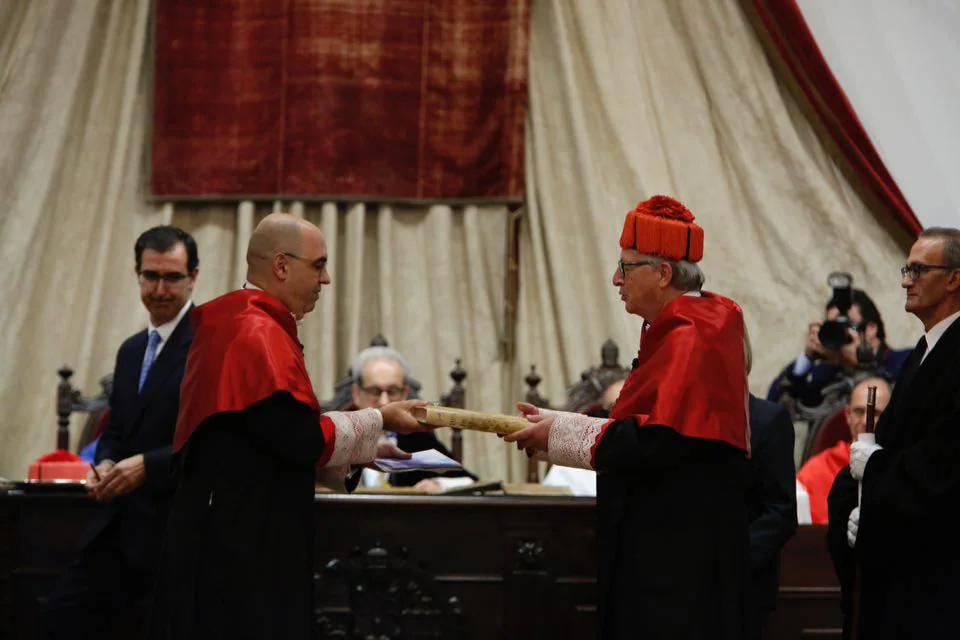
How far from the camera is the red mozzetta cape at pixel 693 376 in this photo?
11.1 ft

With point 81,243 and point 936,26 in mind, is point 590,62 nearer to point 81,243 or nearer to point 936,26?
point 936,26

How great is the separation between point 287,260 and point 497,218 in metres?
3.96

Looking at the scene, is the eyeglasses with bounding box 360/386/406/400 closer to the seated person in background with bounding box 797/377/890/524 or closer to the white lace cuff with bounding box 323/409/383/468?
the seated person in background with bounding box 797/377/890/524

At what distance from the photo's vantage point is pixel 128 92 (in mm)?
7457

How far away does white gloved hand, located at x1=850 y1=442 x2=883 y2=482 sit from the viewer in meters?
3.73

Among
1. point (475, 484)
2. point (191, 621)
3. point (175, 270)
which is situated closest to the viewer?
point (191, 621)

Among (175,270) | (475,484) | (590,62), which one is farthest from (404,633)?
(590,62)

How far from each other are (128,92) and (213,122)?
51cm

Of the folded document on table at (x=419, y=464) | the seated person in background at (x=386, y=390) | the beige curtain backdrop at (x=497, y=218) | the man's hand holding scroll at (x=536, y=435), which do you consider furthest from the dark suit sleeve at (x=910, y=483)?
the beige curtain backdrop at (x=497, y=218)

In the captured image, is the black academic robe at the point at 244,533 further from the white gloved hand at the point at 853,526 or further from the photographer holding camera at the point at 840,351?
the photographer holding camera at the point at 840,351

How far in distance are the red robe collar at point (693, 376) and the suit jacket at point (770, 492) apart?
886mm

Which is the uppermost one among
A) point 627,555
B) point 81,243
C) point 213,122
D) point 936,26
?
point 936,26

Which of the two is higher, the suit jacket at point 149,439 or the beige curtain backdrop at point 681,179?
the beige curtain backdrop at point 681,179

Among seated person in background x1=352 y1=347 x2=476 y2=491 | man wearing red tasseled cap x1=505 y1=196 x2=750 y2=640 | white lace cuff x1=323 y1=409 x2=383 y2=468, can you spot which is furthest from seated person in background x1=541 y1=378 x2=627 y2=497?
man wearing red tasseled cap x1=505 y1=196 x2=750 y2=640
